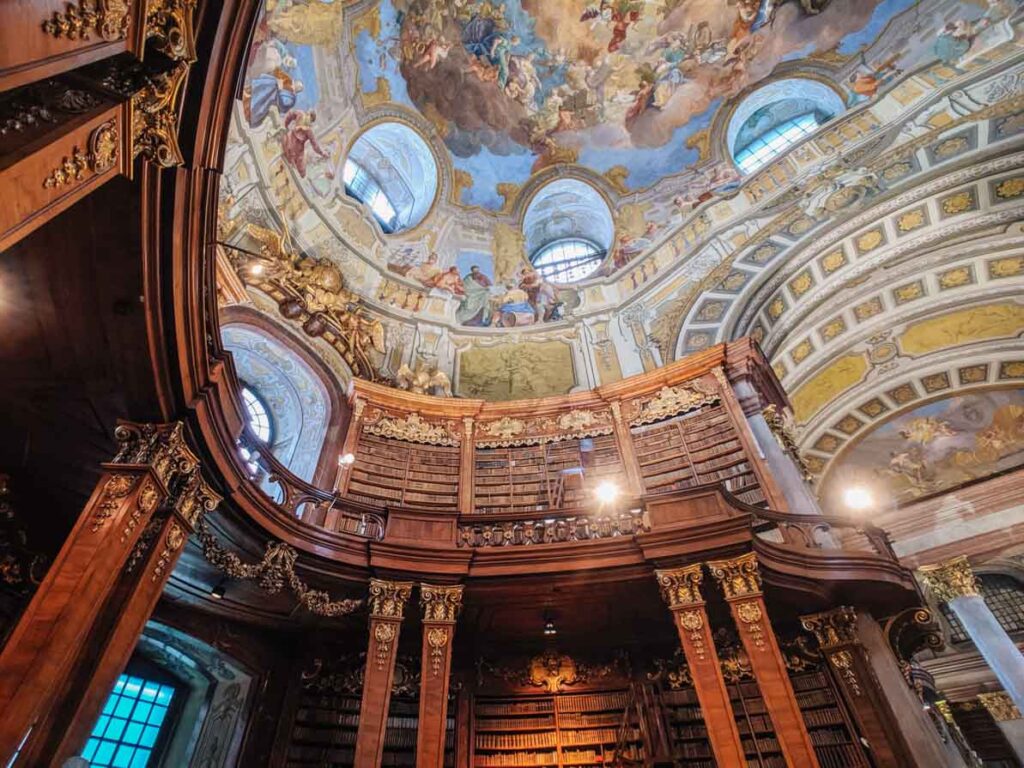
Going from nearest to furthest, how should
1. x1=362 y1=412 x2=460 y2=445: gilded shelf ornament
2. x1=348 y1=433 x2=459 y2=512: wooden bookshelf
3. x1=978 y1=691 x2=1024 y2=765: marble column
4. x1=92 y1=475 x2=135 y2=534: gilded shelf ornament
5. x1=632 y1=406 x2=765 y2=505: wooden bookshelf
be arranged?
x1=92 y1=475 x2=135 y2=534: gilded shelf ornament, x1=632 y1=406 x2=765 y2=505: wooden bookshelf, x1=348 y1=433 x2=459 y2=512: wooden bookshelf, x1=362 y1=412 x2=460 y2=445: gilded shelf ornament, x1=978 y1=691 x2=1024 y2=765: marble column

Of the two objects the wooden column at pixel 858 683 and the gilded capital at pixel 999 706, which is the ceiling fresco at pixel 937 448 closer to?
the gilded capital at pixel 999 706

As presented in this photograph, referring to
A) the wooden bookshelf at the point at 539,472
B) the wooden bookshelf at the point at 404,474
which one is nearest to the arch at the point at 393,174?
the wooden bookshelf at the point at 404,474

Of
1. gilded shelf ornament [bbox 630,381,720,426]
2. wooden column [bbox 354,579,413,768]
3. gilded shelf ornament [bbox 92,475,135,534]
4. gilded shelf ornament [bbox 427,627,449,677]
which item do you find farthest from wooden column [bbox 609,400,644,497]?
gilded shelf ornament [bbox 92,475,135,534]

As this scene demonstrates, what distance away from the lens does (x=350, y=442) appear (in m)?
9.17

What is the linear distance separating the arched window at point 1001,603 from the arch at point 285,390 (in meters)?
14.9

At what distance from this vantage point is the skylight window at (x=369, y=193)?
1240 cm

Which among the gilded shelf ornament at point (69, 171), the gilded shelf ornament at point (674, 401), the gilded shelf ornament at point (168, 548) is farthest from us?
the gilded shelf ornament at point (674, 401)

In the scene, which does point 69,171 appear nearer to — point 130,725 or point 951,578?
point 130,725

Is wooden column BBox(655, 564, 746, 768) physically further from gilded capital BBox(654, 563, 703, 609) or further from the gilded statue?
the gilded statue

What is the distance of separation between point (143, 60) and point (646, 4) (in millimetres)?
13098

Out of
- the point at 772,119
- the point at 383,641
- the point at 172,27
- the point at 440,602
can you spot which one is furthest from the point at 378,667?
the point at 772,119

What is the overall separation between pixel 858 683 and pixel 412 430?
7.12 metres

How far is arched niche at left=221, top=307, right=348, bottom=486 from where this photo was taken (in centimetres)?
898

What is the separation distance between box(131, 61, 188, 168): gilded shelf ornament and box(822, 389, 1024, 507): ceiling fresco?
49.4 ft
